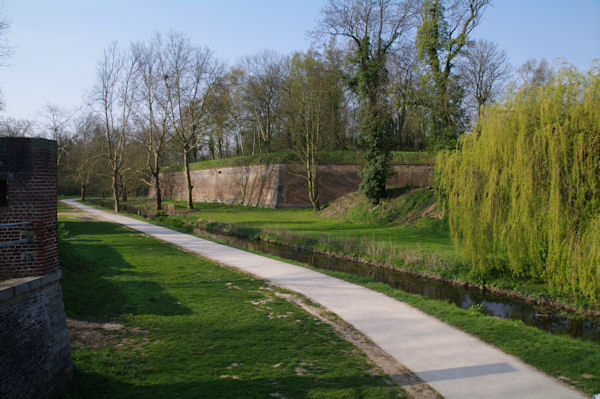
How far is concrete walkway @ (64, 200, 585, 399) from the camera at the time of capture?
444 centimetres

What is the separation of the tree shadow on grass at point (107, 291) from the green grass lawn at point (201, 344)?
20 millimetres

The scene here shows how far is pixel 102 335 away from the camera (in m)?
5.88

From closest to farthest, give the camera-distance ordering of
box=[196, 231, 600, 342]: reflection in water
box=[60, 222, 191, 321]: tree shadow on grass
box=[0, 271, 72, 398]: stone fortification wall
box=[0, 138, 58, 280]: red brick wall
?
box=[0, 271, 72, 398]: stone fortification wall → box=[0, 138, 58, 280]: red brick wall → box=[60, 222, 191, 321]: tree shadow on grass → box=[196, 231, 600, 342]: reflection in water

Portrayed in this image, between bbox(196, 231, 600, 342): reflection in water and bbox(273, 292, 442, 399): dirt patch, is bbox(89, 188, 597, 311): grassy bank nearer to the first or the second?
bbox(196, 231, 600, 342): reflection in water

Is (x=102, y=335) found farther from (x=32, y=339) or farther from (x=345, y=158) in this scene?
(x=345, y=158)

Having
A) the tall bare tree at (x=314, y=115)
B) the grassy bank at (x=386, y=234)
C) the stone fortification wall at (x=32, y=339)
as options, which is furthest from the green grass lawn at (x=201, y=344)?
the tall bare tree at (x=314, y=115)

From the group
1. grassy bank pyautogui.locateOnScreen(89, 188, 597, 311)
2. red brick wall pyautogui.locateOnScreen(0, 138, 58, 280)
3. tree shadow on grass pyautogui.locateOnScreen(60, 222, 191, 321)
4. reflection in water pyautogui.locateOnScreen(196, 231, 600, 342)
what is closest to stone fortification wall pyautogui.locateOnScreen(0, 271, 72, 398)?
red brick wall pyautogui.locateOnScreen(0, 138, 58, 280)

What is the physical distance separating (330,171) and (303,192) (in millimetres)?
2723

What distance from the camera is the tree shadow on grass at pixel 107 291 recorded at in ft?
22.9

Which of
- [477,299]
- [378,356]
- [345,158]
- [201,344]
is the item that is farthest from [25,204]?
[345,158]

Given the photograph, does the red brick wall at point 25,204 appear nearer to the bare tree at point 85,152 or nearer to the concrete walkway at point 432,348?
the concrete walkway at point 432,348

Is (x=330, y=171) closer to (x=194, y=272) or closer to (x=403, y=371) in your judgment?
(x=194, y=272)

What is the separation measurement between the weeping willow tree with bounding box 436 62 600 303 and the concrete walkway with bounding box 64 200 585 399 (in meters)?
3.24

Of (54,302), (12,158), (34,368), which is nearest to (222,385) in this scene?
(34,368)
